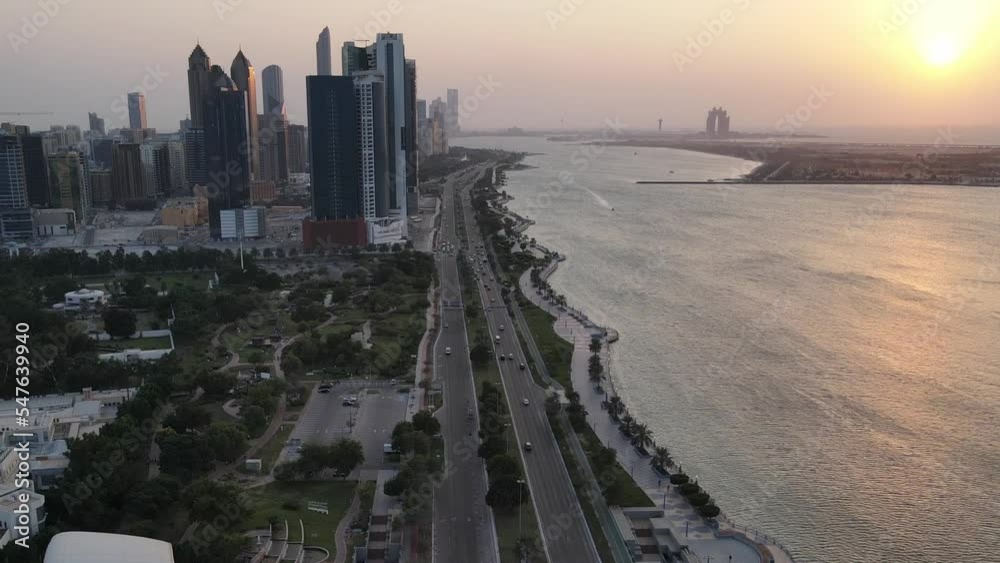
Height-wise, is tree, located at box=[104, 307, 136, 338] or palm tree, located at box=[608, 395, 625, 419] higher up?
tree, located at box=[104, 307, 136, 338]

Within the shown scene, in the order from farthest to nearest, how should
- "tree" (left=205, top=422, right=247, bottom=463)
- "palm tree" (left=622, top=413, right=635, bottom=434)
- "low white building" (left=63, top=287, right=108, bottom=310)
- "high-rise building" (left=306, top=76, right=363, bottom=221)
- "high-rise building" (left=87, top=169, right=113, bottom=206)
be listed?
1. "high-rise building" (left=87, top=169, right=113, bottom=206)
2. "high-rise building" (left=306, top=76, right=363, bottom=221)
3. "low white building" (left=63, top=287, right=108, bottom=310)
4. "palm tree" (left=622, top=413, right=635, bottom=434)
5. "tree" (left=205, top=422, right=247, bottom=463)

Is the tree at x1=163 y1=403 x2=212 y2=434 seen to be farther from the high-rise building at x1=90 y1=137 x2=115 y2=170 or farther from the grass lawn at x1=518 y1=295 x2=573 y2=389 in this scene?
the high-rise building at x1=90 y1=137 x2=115 y2=170

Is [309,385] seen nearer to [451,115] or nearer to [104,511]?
[104,511]

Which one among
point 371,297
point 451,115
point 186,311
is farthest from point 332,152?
point 451,115

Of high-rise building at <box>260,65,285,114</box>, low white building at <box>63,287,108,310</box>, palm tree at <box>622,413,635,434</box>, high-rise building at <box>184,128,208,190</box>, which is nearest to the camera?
palm tree at <box>622,413,635,434</box>

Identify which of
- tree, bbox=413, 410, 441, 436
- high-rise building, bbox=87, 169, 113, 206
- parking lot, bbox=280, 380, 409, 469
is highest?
high-rise building, bbox=87, 169, 113, 206

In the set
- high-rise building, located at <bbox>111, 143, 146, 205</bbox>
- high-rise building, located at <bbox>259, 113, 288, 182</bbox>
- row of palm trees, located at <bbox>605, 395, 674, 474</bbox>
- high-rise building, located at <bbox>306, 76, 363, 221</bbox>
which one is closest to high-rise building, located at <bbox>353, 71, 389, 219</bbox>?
high-rise building, located at <bbox>306, 76, 363, 221</bbox>

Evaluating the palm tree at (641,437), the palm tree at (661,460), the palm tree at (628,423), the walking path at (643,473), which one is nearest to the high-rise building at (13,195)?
the walking path at (643,473)
